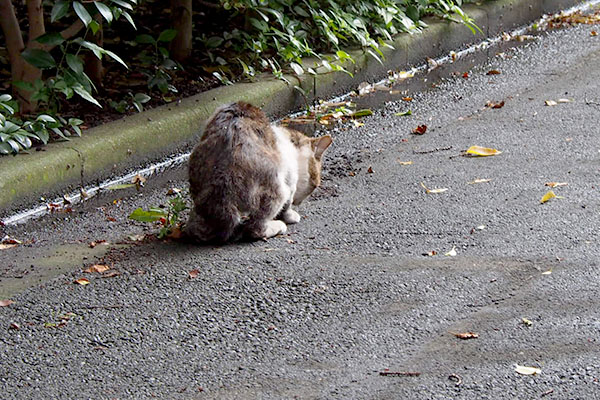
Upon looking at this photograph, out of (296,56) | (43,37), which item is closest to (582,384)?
(43,37)

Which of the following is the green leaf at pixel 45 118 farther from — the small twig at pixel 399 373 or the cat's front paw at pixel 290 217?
the small twig at pixel 399 373

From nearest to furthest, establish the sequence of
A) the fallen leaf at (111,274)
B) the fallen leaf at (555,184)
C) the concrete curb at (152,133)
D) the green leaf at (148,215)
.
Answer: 1. the fallen leaf at (111,274)
2. the green leaf at (148,215)
3. the concrete curb at (152,133)
4. the fallen leaf at (555,184)

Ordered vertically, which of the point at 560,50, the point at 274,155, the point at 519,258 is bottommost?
the point at 560,50

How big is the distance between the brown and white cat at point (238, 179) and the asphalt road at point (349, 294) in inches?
4.7

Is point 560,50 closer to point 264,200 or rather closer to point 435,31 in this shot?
point 435,31

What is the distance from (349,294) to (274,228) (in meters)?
0.93

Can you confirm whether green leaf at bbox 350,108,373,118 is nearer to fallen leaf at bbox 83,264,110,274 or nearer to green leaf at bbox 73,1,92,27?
green leaf at bbox 73,1,92,27

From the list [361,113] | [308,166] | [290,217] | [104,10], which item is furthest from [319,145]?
[361,113]

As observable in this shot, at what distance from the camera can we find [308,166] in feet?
19.5

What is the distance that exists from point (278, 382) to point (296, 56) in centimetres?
486

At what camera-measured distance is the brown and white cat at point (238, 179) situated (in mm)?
5207

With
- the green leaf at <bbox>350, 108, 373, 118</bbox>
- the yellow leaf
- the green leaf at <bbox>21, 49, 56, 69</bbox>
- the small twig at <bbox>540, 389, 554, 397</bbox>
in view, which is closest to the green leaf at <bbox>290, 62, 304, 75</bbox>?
the green leaf at <bbox>350, 108, 373, 118</bbox>

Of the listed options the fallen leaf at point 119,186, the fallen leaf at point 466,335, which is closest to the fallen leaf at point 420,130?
the fallen leaf at point 119,186

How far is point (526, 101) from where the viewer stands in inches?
324
